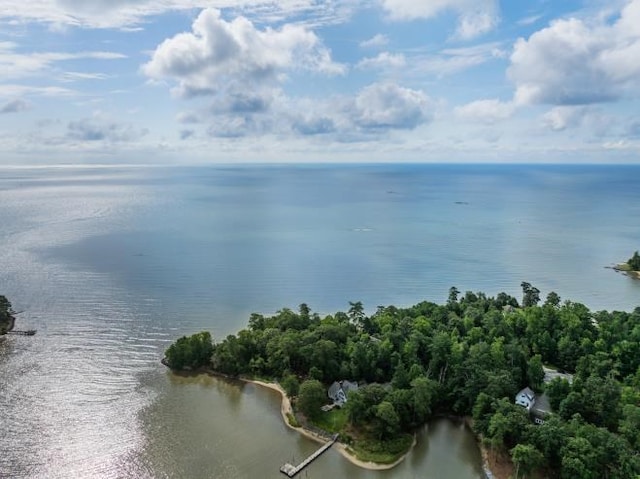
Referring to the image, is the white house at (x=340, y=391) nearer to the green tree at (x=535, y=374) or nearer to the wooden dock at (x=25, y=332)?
the green tree at (x=535, y=374)

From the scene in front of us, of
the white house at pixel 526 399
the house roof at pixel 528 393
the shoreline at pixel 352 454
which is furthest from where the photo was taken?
the house roof at pixel 528 393

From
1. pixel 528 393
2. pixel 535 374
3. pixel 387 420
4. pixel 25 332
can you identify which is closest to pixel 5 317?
pixel 25 332

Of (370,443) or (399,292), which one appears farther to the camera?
(399,292)

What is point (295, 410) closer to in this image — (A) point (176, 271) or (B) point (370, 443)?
(B) point (370, 443)

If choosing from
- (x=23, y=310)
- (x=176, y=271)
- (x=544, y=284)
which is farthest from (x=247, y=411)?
(x=544, y=284)

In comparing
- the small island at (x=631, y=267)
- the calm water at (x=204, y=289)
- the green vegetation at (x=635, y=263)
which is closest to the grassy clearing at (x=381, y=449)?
the calm water at (x=204, y=289)

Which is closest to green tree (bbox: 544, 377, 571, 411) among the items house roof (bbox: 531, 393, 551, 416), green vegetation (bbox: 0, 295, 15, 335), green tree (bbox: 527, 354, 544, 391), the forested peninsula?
the forested peninsula
